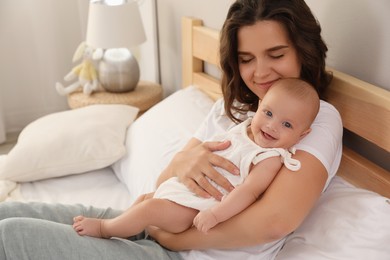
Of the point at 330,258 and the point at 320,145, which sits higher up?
the point at 320,145

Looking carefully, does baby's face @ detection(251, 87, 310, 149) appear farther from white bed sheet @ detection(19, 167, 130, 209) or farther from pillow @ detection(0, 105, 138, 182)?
pillow @ detection(0, 105, 138, 182)

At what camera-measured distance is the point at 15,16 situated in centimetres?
268

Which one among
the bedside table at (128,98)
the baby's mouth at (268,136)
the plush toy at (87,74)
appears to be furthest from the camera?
the plush toy at (87,74)

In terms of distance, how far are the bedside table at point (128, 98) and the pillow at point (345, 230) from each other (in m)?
1.33

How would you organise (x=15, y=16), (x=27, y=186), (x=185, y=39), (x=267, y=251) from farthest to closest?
(x=15, y=16), (x=185, y=39), (x=27, y=186), (x=267, y=251)

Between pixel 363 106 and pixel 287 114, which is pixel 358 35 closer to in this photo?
pixel 363 106

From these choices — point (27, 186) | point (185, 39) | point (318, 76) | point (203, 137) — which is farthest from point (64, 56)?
point (318, 76)

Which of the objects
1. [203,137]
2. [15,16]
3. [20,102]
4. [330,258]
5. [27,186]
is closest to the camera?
[330,258]

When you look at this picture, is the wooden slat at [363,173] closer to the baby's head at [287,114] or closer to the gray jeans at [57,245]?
the baby's head at [287,114]

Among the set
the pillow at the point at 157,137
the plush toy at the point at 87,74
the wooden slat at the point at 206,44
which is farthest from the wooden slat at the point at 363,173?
the plush toy at the point at 87,74

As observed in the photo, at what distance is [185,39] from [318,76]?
0.95m

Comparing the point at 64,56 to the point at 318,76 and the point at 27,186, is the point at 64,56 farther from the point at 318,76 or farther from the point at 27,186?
the point at 318,76

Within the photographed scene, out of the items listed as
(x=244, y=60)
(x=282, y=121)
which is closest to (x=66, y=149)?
(x=244, y=60)

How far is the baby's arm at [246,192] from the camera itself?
912mm
